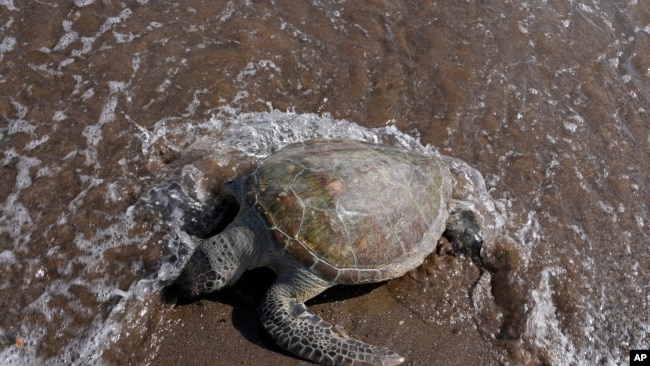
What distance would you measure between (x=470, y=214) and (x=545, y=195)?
39.9 inches

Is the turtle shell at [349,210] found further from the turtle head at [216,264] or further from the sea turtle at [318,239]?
the turtle head at [216,264]

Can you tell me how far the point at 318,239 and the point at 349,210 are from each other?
315 mm

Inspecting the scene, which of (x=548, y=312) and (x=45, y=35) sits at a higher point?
(x=45, y=35)

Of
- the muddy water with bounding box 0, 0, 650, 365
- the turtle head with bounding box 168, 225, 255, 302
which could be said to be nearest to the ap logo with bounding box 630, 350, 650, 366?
the muddy water with bounding box 0, 0, 650, 365

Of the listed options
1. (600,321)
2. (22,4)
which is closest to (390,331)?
(600,321)

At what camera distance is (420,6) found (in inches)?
267

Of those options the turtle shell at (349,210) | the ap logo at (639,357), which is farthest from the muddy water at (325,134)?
the turtle shell at (349,210)

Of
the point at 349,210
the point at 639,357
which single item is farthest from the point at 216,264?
the point at 639,357

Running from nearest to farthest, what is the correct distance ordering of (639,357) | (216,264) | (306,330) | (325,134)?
1. (306,330)
2. (216,264)
3. (639,357)
4. (325,134)

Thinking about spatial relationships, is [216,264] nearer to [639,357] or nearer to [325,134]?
[325,134]

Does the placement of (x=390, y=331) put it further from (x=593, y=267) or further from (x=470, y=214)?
(x=593, y=267)

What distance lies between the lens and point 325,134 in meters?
5.12

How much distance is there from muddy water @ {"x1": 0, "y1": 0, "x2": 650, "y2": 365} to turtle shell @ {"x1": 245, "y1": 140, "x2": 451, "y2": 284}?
0.45 metres

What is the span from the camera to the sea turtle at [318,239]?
3641 mm
